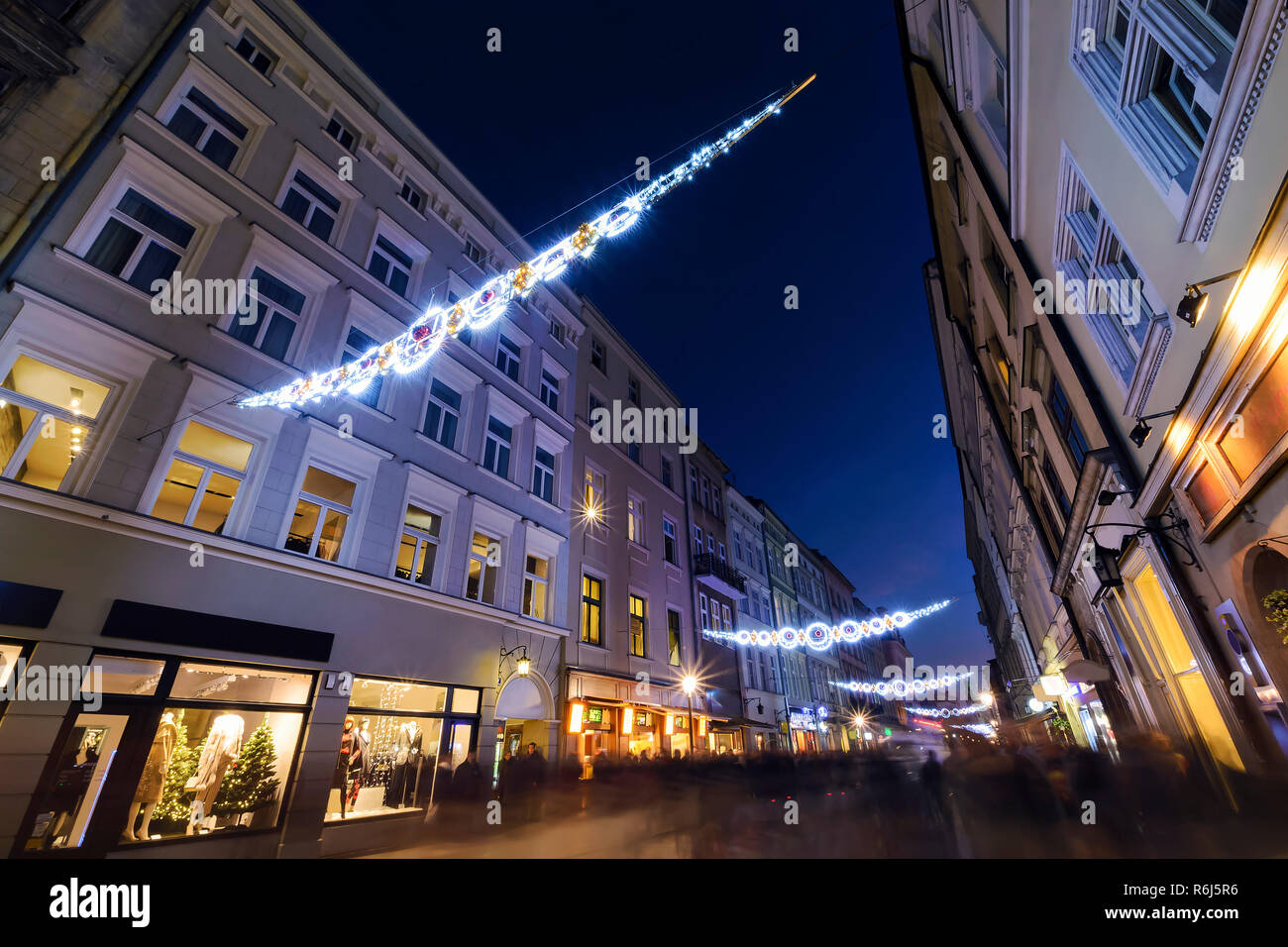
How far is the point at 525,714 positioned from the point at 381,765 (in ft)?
11.4

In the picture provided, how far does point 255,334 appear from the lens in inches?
382

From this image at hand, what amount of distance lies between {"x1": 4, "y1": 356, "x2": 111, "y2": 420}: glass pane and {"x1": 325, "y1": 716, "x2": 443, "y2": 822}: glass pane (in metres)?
6.35

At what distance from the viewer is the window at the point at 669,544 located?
2090cm

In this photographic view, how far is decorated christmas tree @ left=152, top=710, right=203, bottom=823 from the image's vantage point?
711 cm

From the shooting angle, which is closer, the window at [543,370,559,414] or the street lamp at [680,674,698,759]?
the window at [543,370,559,414]

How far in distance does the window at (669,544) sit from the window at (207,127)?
54.5 feet

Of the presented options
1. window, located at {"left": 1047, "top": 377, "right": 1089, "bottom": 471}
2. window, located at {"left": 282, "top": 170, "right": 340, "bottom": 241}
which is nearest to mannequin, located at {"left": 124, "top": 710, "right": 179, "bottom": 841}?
window, located at {"left": 282, "top": 170, "right": 340, "bottom": 241}

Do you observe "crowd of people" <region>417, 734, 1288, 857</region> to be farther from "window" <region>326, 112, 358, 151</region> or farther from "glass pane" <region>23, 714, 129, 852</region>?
"window" <region>326, 112, 358, 151</region>

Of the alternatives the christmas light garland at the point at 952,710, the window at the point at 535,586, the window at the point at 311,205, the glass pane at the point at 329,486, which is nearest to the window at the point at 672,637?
the window at the point at 535,586

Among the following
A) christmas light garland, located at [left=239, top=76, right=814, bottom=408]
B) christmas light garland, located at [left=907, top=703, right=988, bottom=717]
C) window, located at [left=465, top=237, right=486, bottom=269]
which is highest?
window, located at [left=465, top=237, right=486, bottom=269]

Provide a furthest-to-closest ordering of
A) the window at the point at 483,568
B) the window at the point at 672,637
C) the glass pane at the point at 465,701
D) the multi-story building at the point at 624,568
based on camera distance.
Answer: the window at the point at 672,637 → the multi-story building at the point at 624,568 → the window at the point at 483,568 → the glass pane at the point at 465,701

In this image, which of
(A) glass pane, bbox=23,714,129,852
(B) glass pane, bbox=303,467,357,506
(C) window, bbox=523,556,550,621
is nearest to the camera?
(A) glass pane, bbox=23,714,129,852

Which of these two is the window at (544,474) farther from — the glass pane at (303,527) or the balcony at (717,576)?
the balcony at (717,576)
